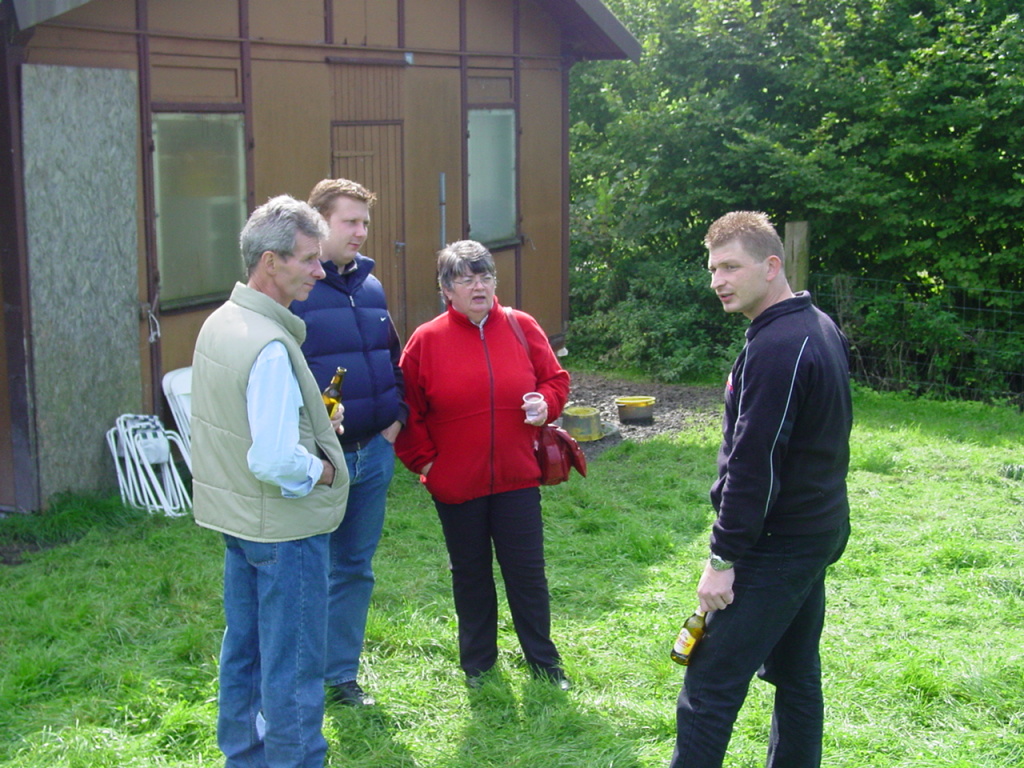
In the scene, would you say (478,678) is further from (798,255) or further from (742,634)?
(798,255)

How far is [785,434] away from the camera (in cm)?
326

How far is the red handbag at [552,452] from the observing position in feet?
15.1

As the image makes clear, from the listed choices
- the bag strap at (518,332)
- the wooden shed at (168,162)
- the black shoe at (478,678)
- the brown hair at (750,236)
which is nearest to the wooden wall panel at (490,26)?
the wooden shed at (168,162)

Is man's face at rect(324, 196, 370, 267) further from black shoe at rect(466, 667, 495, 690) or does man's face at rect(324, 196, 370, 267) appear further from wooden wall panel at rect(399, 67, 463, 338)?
wooden wall panel at rect(399, 67, 463, 338)

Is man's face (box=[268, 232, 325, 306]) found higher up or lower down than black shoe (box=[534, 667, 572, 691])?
higher up

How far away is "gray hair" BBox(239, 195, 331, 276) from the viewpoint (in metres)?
3.43

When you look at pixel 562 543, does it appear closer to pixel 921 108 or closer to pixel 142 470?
pixel 142 470

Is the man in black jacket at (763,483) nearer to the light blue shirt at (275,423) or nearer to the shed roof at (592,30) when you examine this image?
the light blue shirt at (275,423)

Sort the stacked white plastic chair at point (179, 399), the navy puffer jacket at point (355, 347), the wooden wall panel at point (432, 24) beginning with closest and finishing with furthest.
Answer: the navy puffer jacket at point (355, 347), the stacked white plastic chair at point (179, 399), the wooden wall panel at point (432, 24)

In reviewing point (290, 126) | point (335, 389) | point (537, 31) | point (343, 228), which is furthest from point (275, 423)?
point (537, 31)

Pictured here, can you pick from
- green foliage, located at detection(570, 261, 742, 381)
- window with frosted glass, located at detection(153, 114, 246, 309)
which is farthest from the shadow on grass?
green foliage, located at detection(570, 261, 742, 381)

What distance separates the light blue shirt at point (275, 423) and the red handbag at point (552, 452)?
1418mm

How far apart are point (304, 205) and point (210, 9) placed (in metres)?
4.77

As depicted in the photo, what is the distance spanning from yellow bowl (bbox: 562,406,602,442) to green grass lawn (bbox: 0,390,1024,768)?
1.64m
